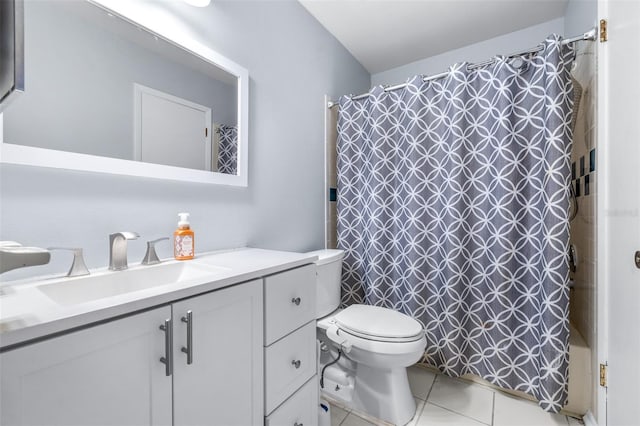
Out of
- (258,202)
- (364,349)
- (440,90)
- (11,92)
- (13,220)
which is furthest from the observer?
(440,90)

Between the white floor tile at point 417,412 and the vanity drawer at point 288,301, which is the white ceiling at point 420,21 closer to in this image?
the vanity drawer at point 288,301

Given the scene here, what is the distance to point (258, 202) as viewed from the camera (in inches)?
58.8

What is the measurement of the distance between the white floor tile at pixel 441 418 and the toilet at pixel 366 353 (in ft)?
0.24

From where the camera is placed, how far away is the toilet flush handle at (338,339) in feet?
4.63

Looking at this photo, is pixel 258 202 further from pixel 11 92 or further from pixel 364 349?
pixel 11 92

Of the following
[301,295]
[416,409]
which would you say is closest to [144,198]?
[301,295]

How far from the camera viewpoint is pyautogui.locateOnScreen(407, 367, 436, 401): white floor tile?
1625 mm

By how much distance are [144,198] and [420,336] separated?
132cm

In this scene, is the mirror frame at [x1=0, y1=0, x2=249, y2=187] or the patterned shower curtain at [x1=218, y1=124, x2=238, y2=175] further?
the patterned shower curtain at [x1=218, y1=124, x2=238, y2=175]

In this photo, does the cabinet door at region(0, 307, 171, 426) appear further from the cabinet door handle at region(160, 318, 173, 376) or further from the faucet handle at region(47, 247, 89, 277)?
the faucet handle at region(47, 247, 89, 277)

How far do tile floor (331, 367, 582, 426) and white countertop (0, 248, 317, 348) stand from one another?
111 cm

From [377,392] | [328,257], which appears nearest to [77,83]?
[328,257]

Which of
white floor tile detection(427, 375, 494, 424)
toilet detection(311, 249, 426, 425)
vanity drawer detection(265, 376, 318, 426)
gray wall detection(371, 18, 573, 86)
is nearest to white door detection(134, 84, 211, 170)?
toilet detection(311, 249, 426, 425)

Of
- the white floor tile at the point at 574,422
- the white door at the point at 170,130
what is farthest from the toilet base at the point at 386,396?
the white door at the point at 170,130
